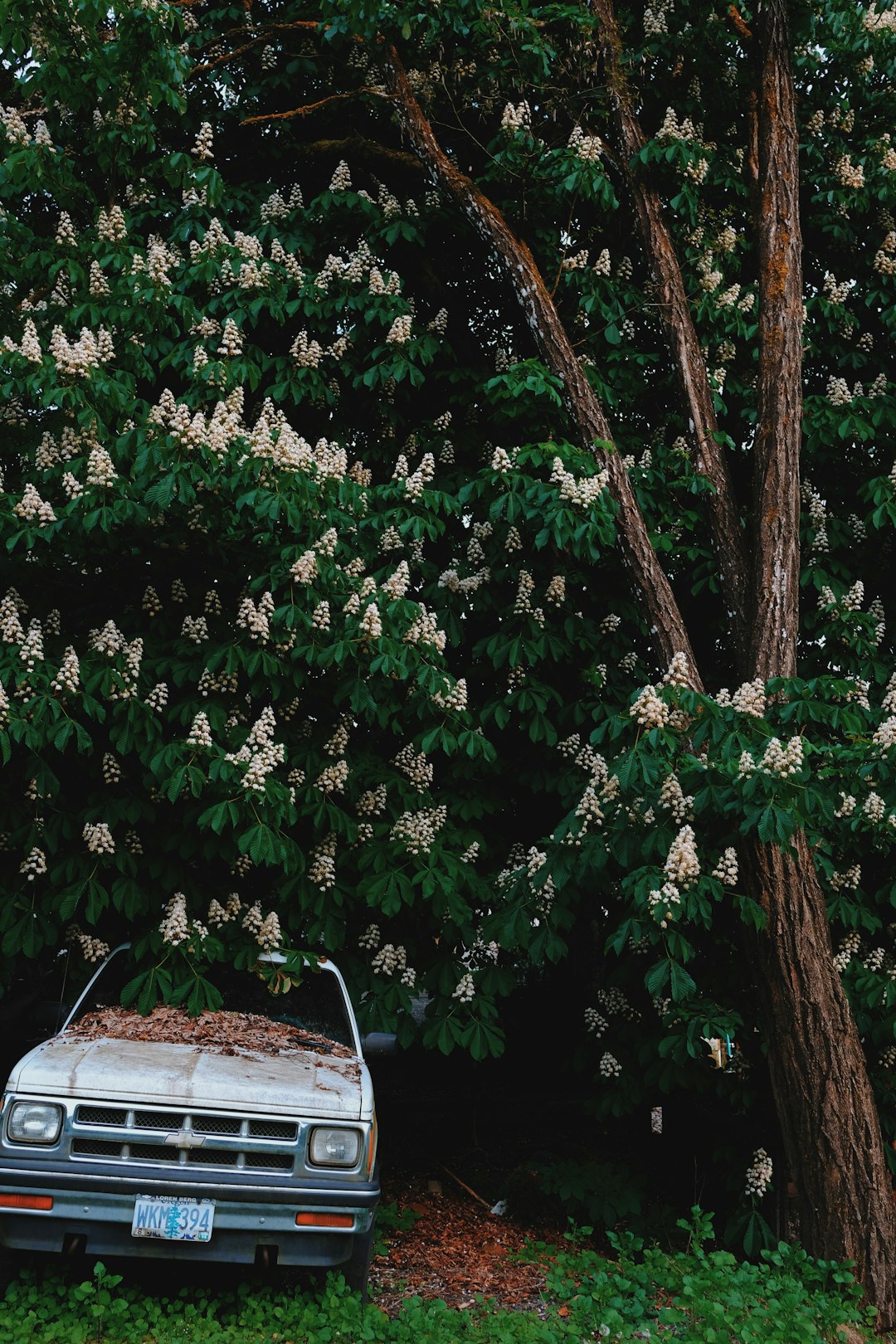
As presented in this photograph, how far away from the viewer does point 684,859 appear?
5.14 metres

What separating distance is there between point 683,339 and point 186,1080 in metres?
5.22

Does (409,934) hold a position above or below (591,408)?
below

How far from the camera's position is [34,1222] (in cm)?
424

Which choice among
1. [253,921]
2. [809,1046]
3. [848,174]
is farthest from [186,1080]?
[848,174]

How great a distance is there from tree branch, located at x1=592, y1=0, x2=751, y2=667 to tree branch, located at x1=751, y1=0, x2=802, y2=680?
0.73 ft

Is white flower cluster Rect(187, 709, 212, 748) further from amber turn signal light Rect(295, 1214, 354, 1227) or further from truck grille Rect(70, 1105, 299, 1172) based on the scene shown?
amber turn signal light Rect(295, 1214, 354, 1227)

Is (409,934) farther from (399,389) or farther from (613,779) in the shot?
(399,389)

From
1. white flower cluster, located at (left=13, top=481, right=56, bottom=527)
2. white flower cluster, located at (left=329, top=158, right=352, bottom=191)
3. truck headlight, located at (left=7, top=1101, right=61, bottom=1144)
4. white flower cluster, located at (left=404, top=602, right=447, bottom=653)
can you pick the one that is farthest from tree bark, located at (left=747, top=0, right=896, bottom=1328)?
white flower cluster, located at (left=13, top=481, right=56, bottom=527)

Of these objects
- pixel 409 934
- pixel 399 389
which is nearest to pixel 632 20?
pixel 399 389

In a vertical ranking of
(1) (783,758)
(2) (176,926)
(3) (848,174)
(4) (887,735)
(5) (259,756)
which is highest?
(3) (848,174)

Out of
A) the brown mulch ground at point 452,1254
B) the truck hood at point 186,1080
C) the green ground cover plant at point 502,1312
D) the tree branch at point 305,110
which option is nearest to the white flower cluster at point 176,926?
the truck hood at point 186,1080

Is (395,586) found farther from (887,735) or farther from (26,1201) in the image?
(26,1201)

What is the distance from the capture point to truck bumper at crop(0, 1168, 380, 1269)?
4234 mm

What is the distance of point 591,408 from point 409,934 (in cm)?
337
